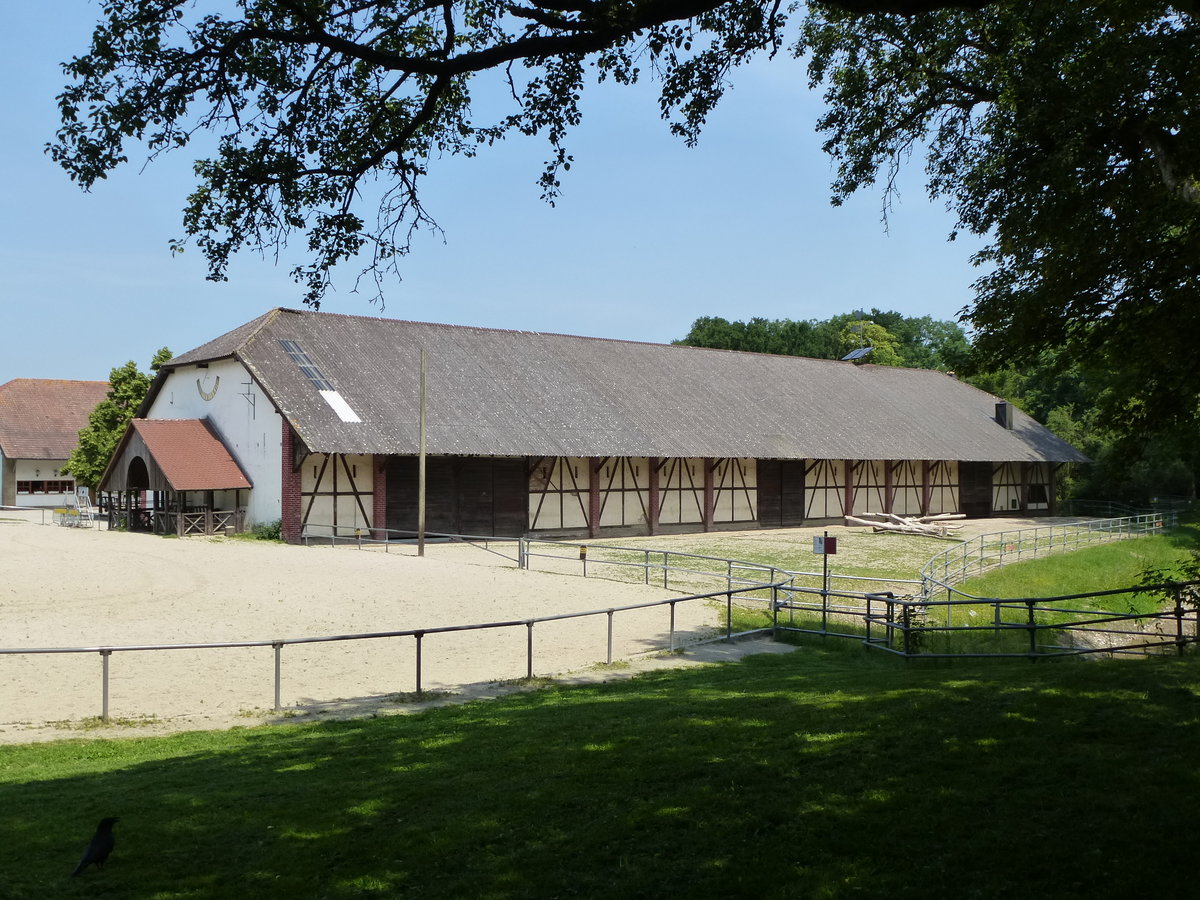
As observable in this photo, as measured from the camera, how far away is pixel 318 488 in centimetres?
3150

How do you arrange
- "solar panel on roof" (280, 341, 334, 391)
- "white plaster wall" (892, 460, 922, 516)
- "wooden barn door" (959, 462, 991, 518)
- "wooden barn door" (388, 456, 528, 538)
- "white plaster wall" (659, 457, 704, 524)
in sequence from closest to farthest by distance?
"wooden barn door" (388, 456, 528, 538), "solar panel on roof" (280, 341, 334, 391), "white plaster wall" (659, 457, 704, 524), "white plaster wall" (892, 460, 922, 516), "wooden barn door" (959, 462, 991, 518)

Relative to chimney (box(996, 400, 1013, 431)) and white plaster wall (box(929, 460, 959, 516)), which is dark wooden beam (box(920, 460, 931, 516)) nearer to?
white plaster wall (box(929, 460, 959, 516))

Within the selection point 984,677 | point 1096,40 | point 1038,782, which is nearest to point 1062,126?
point 1096,40

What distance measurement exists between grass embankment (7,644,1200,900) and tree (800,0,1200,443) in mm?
3643

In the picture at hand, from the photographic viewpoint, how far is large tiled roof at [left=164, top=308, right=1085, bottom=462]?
33062 mm

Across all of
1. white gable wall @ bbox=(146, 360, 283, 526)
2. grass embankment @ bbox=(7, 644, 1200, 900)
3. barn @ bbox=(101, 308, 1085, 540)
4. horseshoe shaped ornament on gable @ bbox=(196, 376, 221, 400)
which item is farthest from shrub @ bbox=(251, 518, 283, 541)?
grass embankment @ bbox=(7, 644, 1200, 900)

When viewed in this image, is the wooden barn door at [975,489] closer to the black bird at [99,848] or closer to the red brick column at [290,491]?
the red brick column at [290,491]

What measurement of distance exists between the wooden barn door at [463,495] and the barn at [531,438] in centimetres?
5

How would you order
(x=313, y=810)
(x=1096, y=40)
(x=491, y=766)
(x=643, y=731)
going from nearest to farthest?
(x=313, y=810)
(x=491, y=766)
(x=643, y=731)
(x=1096, y=40)

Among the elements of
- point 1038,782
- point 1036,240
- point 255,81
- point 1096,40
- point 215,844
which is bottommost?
point 215,844

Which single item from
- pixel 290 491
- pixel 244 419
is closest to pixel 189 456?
pixel 244 419

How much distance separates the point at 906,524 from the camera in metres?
40.9

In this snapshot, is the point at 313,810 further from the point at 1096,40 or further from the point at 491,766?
the point at 1096,40

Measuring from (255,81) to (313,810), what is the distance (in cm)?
593
